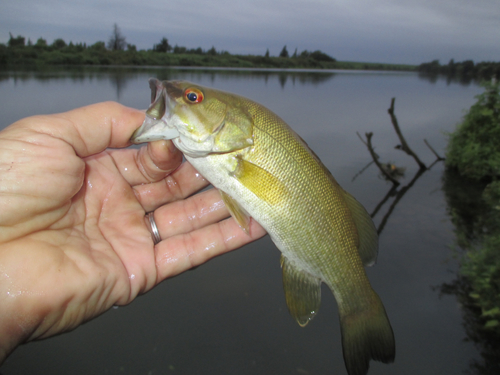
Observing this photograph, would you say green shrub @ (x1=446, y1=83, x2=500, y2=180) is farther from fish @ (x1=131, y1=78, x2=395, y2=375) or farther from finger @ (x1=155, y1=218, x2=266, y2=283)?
finger @ (x1=155, y1=218, x2=266, y2=283)

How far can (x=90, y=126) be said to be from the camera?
2316mm

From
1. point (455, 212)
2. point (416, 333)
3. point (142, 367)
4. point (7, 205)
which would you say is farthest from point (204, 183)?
point (455, 212)

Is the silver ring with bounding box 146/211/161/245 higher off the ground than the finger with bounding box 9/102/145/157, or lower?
lower

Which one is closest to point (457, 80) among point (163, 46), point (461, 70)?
point (461, 70)

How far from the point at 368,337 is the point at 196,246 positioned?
5.27ft

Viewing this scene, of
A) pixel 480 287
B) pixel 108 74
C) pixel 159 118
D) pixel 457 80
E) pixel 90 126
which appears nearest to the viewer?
pixel 159 118

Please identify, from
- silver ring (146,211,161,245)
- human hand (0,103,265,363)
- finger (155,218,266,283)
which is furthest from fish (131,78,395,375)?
silver ring (146,211,161,245)

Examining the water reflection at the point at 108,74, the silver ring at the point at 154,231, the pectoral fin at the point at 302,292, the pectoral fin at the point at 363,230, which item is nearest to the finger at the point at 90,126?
the silver ring at the point at 154,231

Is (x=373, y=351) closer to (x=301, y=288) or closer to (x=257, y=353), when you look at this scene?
(x=301, y=288)

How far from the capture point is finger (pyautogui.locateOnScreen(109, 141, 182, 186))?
2720mm

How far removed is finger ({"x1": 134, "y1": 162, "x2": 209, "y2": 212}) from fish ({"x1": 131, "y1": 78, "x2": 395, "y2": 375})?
821 millimetres

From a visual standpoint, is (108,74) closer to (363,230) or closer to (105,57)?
(105,57)

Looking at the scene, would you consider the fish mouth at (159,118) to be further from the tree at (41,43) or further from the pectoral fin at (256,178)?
the tree at (41,43)

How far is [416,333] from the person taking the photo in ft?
16.8
